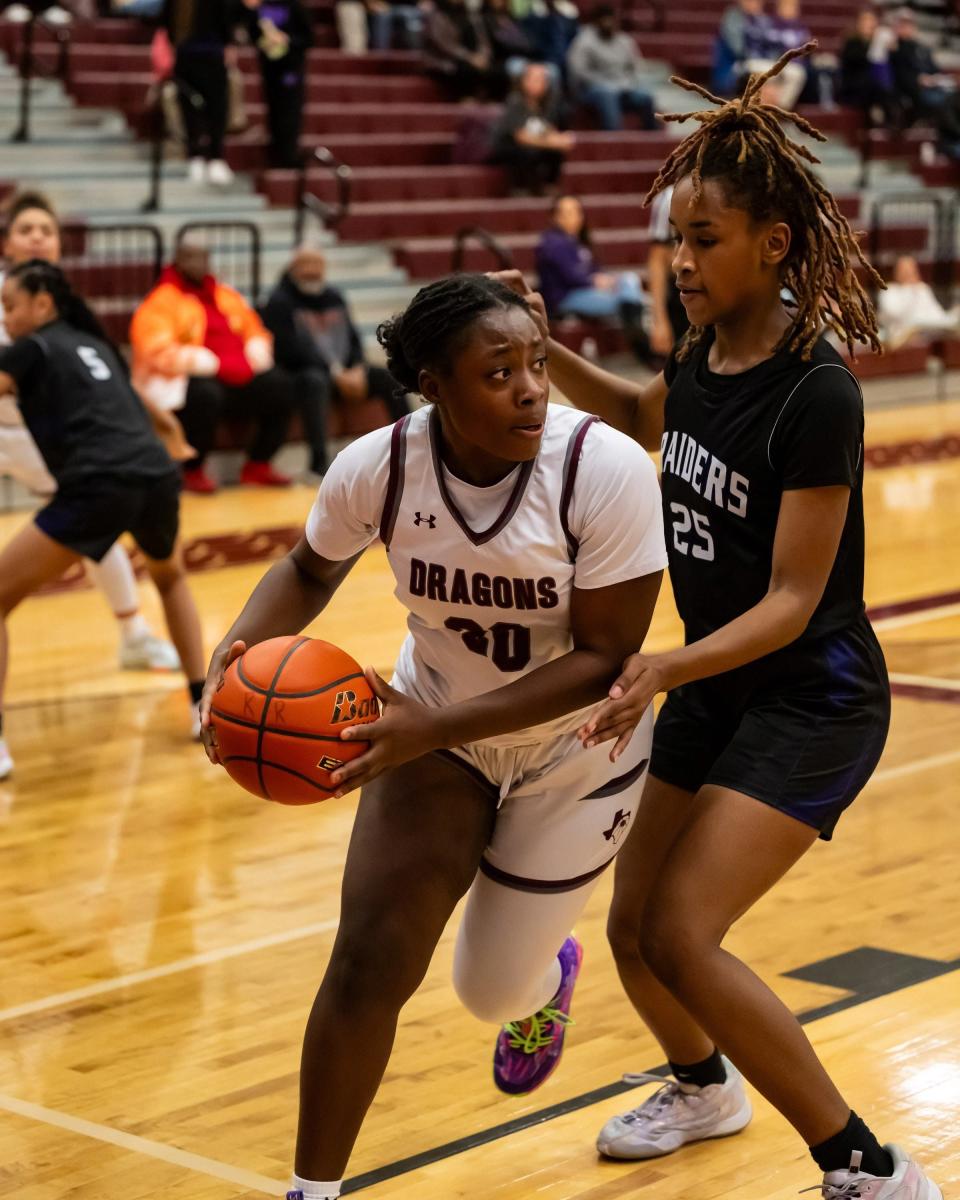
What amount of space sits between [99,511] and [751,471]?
3.80 metres

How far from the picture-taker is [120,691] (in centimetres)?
765

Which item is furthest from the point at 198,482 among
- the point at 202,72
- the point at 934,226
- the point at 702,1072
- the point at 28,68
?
the point at 934,226

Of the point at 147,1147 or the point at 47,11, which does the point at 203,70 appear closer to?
the point at 47,11

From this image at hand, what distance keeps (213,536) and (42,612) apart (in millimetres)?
1663

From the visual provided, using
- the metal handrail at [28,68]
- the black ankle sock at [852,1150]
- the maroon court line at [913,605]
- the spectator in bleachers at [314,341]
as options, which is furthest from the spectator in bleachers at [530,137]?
the black ankle sock at [852,1150]

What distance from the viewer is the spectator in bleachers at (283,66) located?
566 inches

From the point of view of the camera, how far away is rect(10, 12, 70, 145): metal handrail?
1388cm

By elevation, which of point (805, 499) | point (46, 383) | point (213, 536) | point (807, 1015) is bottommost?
point (213, 536)

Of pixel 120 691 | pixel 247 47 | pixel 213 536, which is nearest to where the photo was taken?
pixel 120 691

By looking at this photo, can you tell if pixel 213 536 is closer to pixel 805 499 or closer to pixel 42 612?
pixel 42 612

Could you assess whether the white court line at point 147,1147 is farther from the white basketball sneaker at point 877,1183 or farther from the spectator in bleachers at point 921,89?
the spectator in bleachers at point 921,89

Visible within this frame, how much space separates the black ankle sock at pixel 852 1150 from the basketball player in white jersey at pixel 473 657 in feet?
1.82

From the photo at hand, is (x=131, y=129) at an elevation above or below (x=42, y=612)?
above

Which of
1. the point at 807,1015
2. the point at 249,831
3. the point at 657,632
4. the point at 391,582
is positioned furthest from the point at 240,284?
the point at 807,1015
